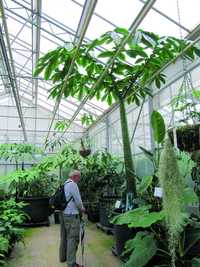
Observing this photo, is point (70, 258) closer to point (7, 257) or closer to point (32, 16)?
point (7, 257)

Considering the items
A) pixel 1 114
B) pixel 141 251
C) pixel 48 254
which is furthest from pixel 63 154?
pixel 1 114

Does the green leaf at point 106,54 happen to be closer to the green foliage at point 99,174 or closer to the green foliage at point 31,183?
the green foliage at point 99,174

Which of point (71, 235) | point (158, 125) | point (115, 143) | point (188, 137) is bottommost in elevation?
point (71, 235)

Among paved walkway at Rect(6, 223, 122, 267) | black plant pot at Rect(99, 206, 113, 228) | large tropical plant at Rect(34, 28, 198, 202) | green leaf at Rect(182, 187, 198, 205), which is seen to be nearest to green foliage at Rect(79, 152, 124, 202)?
black plant pot at Rect(99, 206, 113, 228)

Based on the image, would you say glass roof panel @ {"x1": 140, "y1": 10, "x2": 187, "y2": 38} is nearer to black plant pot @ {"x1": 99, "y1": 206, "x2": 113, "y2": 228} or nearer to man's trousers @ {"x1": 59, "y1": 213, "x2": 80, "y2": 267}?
man's trousers @ {"x1": 59, "y1": 213, "x2": 80, "y2": 267}

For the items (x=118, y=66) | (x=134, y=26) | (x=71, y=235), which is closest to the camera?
(x=134, y=26)

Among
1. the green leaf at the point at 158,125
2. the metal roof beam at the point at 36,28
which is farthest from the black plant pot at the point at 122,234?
the metal roof beam at the point at 36,28

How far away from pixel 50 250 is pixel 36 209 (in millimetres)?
2043

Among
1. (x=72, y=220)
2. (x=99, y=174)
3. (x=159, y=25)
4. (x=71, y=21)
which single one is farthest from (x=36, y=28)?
(x=72, y=220)

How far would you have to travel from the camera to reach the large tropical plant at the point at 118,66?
8.54 ft

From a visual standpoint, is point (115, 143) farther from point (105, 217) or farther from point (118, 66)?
point (118, 66)

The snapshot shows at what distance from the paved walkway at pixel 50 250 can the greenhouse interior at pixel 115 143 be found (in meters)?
0.02

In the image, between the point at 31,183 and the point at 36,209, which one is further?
the point at 31,183

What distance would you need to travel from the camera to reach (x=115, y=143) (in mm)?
7746
